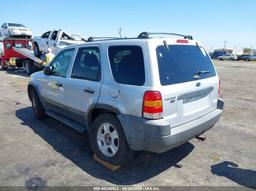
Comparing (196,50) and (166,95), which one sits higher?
(196,50)

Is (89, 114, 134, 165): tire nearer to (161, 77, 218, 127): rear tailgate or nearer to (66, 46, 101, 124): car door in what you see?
(66, 46, 101, 124): car door

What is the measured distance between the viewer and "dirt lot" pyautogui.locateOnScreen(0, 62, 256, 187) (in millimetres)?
3264

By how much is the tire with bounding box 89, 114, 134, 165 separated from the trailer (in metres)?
13.2

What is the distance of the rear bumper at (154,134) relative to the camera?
2.96m

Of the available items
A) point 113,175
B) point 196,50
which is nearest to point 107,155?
point 113,175

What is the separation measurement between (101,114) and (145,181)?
3.86 feet

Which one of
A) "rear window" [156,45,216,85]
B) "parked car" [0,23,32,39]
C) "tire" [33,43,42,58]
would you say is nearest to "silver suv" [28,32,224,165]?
"rear window" [156,45,216,85]

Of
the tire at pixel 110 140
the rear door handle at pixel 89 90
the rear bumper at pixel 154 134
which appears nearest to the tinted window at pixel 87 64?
the rear door handle at pixel 89 90

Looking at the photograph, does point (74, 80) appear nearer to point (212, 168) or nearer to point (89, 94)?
point (89, 94)

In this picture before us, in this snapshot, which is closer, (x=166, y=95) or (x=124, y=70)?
(x=166, y=95)

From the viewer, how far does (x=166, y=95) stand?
2.98 metres

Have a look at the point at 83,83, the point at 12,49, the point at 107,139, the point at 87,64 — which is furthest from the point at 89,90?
the point at 12,49

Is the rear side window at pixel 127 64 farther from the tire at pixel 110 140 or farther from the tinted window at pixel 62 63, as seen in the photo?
the tinted window at pixel 62 63

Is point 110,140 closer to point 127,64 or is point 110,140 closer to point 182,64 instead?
point 127,64
